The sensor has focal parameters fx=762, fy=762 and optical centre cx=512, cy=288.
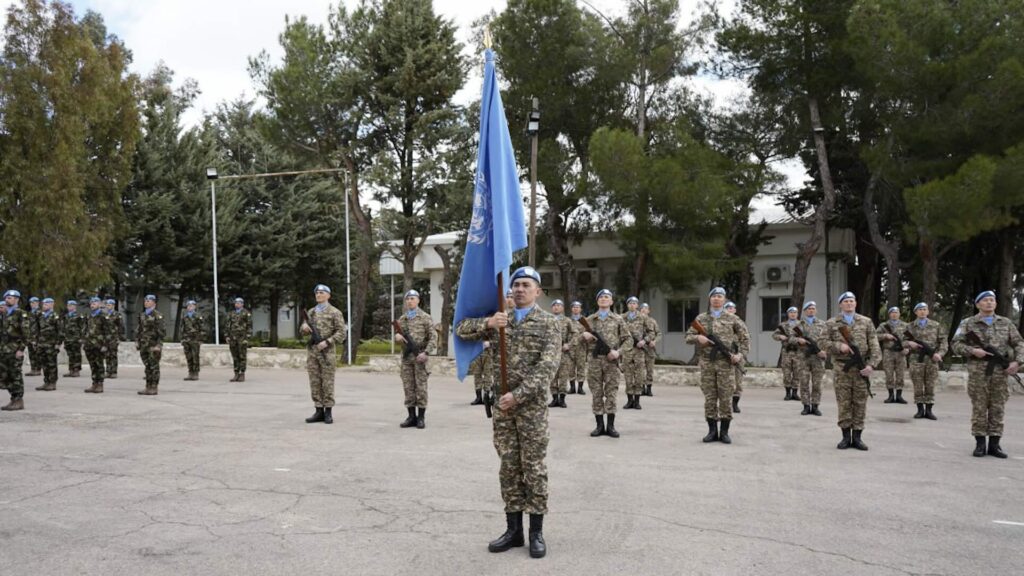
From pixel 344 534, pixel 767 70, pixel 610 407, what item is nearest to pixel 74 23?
pixel 767 70

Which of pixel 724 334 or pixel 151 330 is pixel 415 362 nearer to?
pixel 724 334

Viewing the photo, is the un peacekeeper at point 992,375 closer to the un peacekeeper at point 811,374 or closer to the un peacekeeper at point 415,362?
the un peacekeeper at point 811,374

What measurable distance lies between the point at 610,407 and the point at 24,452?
7.34 m

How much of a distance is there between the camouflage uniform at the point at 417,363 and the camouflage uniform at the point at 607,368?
247cm

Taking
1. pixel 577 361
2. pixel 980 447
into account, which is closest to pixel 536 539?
pixel 980 447

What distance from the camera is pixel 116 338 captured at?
54.3ft

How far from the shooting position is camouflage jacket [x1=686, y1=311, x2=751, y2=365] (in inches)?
404

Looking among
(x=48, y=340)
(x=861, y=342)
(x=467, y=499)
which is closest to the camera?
(x=467, y=499)

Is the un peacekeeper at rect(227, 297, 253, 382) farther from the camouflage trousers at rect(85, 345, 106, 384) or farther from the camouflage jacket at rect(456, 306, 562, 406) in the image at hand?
the camouflage jacket at rect(456, 306, 562, 406)

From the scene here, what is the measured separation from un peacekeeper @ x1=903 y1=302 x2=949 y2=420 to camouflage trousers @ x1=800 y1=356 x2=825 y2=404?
1554mm

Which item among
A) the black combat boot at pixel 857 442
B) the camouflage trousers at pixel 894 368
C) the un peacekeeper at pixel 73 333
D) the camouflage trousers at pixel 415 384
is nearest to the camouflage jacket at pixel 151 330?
the un peacekeeper at pixel 73 333

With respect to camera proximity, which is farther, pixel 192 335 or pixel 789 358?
pixel 192 335

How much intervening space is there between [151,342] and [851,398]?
41.4 ft

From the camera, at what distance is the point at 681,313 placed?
29.1 meters
